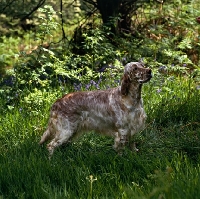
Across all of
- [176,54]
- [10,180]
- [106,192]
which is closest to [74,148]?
[10,180]

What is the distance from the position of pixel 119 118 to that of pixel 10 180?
50.1 inches

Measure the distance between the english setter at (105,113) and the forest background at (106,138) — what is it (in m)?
0.18

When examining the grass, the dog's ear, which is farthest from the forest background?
the dog's ear

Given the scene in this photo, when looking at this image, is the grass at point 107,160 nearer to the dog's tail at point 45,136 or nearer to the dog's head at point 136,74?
the dog's tail at point 45,136

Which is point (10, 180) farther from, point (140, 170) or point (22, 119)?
point (22, 119)

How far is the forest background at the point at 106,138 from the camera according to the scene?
4004 millimetres

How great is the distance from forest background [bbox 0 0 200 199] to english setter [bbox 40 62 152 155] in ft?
0.61

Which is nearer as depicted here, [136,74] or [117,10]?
[136,74]

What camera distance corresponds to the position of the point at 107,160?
Result: 4.57 m

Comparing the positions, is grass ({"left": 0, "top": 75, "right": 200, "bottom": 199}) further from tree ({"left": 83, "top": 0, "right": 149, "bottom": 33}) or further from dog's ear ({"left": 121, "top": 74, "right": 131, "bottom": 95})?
tree ({"left": 83, "top": 0, "right": 149, "bottom": 33})

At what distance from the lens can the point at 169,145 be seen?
4.96 meters

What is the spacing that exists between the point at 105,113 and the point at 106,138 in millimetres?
659

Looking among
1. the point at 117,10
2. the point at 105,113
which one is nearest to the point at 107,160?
the point at 105,113

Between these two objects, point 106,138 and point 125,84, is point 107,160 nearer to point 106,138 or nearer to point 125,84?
point 125,84
